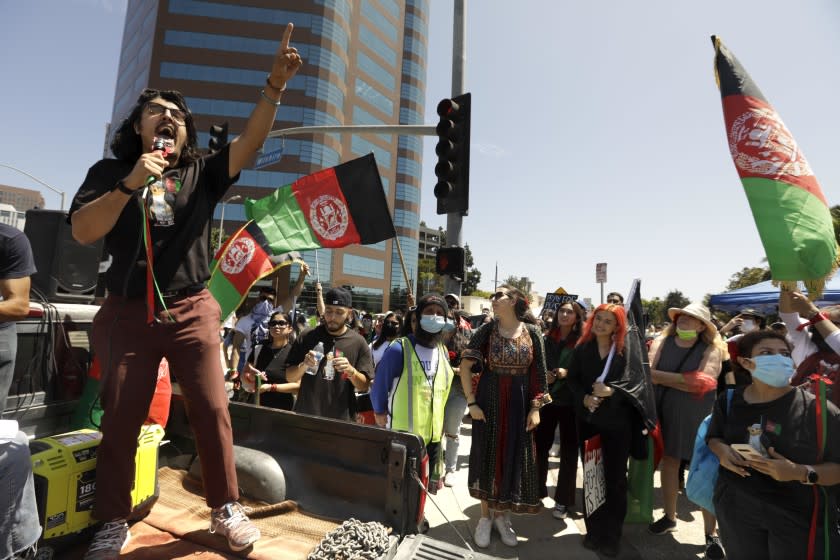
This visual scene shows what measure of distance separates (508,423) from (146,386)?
2.84m

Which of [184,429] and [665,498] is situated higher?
[184,429]

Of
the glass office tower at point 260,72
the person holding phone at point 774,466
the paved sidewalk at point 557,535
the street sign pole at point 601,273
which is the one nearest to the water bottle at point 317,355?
the paved sidewalk at point 557,535

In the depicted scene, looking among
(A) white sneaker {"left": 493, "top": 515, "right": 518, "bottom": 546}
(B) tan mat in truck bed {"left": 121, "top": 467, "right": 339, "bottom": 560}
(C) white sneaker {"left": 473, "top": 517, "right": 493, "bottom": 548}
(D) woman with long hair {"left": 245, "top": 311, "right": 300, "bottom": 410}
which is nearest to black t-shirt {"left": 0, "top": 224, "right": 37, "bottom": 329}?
(B) tan mat in truck bed {"left": 121, "top": 467, "right": 339, "bottom": 560}

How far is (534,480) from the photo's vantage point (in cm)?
381

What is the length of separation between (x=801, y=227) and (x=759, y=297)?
359 inches

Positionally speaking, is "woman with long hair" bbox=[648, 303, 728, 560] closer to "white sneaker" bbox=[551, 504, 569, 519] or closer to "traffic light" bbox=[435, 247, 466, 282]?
"white sneaker" bbox=[551, 504, 569, 519]

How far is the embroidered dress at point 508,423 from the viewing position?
379cm

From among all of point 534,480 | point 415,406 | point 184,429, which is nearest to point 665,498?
point 534,480

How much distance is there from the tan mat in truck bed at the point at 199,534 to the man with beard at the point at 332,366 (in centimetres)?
182

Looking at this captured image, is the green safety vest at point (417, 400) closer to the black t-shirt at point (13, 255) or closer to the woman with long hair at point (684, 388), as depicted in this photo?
the woman with long hair at point (684, 388)

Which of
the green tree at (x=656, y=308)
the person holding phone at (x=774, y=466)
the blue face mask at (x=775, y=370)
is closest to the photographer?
the person holding phone at (x=774, y=466)

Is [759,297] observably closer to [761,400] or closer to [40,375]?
[761,400]

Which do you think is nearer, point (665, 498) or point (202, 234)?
point (202, 234)

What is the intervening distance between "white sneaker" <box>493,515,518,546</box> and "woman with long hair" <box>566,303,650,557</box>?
603 millimetres
